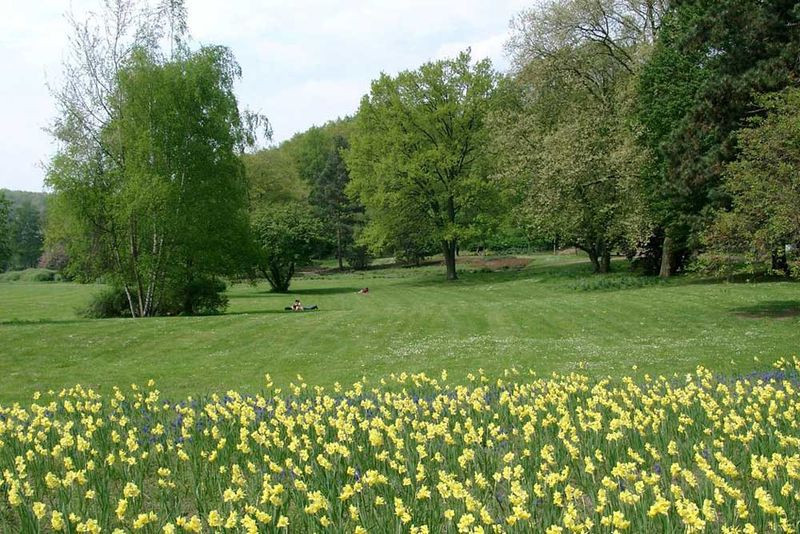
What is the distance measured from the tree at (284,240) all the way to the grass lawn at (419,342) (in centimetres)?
2246

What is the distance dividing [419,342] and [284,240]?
95.3ft

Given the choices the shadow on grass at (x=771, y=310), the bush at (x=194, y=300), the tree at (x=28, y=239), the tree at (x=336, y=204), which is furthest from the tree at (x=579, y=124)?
the tree at (x=28, y=239)

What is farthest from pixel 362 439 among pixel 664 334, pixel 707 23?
pixel 707 23

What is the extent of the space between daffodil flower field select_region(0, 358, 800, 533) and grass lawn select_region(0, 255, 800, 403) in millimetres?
4710

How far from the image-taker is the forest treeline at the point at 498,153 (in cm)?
1983

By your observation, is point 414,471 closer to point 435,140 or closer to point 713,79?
point 713,79

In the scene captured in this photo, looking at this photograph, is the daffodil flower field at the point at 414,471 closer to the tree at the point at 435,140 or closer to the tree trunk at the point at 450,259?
the tree at the point at 435,140

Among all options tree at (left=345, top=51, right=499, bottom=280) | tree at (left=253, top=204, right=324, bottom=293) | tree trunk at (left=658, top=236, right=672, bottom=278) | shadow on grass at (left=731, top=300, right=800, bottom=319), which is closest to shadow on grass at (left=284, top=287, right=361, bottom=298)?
tree at (left=253, top=204, right=324, bottom=293)

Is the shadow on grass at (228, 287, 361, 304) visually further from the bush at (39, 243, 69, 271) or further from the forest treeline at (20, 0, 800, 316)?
the bush at (39, 243, 69, 271)

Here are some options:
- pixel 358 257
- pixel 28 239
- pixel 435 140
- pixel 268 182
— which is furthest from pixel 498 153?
pixel 28 239

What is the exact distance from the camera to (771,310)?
21.3m

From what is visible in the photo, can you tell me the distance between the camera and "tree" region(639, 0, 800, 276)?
19688mm

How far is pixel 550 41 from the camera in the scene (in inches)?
1464

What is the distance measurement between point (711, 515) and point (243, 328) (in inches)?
678
